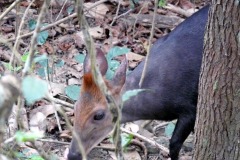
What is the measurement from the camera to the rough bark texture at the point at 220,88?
2.89 meters

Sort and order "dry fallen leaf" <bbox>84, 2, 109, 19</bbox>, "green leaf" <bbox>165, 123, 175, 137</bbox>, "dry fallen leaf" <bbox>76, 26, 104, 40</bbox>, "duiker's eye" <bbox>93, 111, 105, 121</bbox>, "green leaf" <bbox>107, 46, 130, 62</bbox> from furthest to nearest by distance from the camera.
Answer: "dry fallen leaf" <bbox>84, 2, 109, 19</bbox> → "dry fallen leaf" <bbox>76, 26, 104, 40</bbox> → "green leaf" <bbox>165, 123, 175, 137</bbox> → "green leaf" <bbox>107, 46, 130, 62</bbox> → "duiker's eye" <bbox>93, 111, 105, 121</bbox>

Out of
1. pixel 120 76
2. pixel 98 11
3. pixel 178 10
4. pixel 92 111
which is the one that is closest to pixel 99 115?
pixel 92 111

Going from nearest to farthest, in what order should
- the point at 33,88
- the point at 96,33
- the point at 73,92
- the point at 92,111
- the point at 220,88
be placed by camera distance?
the point at 33,88 < the point at 220,88 < the point at 92,111 < the point at 73,92 < the point at 96,33

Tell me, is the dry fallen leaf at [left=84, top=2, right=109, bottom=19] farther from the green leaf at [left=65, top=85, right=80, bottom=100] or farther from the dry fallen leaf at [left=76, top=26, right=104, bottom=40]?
the green leaf at [left=65, top=85, right=80, bottom=100]

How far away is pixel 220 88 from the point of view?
3.06 metres

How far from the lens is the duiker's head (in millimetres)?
3963

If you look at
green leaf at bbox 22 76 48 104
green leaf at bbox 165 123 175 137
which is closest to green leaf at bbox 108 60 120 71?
green leaf at bbox 165 123 175 137

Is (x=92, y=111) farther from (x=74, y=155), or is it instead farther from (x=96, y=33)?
(x=96, y=33)

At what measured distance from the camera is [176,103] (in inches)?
168

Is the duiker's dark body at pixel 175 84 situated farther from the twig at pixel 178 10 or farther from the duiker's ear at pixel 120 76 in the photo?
the twig at pixel 178 10

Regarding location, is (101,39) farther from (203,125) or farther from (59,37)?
(203,125)

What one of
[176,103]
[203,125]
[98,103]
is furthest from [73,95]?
[203,125]

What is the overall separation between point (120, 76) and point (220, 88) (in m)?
1.12

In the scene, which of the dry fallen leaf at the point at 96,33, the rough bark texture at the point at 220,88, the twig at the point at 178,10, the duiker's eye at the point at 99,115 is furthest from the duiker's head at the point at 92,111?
the twig at the point at 178,10
